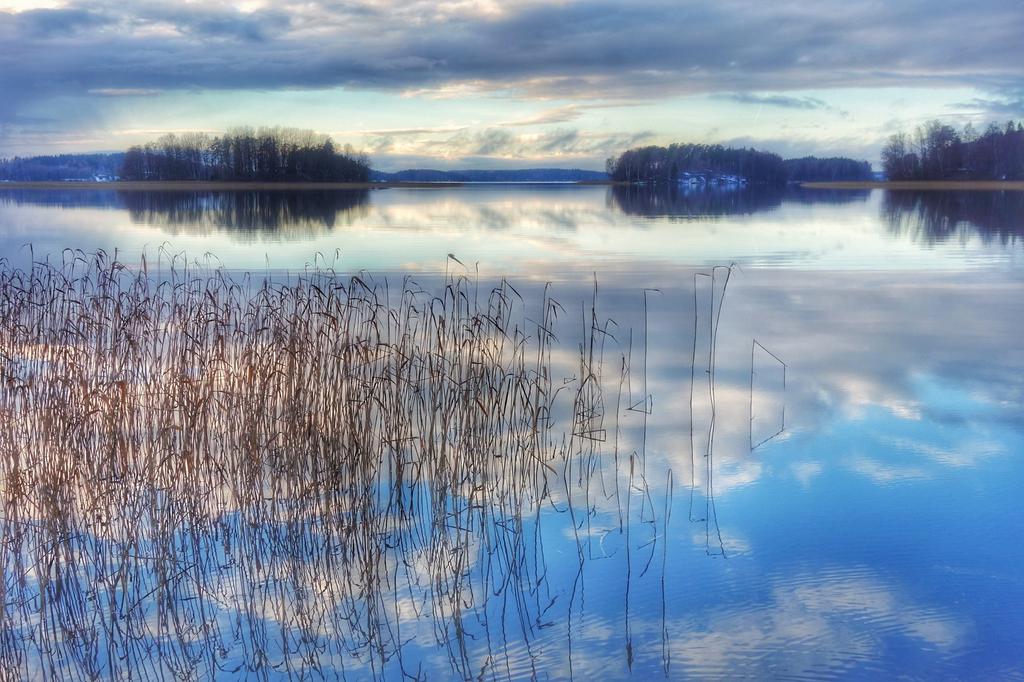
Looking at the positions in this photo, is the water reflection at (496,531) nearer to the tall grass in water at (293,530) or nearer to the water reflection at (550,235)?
the tall grass in water at (293,530)

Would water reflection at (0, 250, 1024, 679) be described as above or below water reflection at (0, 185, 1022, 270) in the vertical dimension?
below

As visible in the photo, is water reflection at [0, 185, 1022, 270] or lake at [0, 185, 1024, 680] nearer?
lake at [0, 185, 1024, 680]

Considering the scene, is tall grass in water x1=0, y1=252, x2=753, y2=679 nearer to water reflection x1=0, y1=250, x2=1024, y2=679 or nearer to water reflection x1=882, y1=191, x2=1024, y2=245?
water reflection x1=0, y1=250, x2=1024, y2=679

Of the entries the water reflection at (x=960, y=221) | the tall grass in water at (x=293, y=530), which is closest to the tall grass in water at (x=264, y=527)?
the tall grass in water at (x=293, y=530)

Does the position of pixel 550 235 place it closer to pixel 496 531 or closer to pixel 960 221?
pixel 960 221

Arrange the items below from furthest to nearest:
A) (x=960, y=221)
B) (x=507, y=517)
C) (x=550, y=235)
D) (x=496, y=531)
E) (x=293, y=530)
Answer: (x=960, y=221)
(x=550, y=235)
(x=507, y=517)
(x=496, y=531)
(x=293, y=530)

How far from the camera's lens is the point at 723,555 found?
484cm

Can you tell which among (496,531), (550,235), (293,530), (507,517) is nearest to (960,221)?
(550,235)

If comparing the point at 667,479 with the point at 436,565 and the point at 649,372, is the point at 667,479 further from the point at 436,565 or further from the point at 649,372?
the point at 649,372

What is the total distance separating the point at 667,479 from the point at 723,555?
1.05 meters

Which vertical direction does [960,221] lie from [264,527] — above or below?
above

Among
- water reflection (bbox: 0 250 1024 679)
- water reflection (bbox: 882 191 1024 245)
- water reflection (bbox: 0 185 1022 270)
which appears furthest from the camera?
water reflection (bbox: 882 191 1024 245)

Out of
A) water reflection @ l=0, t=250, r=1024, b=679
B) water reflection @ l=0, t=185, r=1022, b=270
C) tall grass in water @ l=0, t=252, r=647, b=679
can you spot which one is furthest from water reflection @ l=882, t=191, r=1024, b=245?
tall grass in water @ l=0, t=252, r=647, b=679

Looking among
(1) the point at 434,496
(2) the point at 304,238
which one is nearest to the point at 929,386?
(1) the point at 434,496
